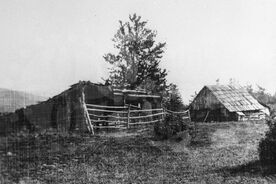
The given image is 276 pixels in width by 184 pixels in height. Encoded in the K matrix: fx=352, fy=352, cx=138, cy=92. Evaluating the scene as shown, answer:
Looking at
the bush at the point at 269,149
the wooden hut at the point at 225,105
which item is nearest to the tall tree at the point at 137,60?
the wooden hut at the point at 225,105

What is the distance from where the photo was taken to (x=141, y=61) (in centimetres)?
4131

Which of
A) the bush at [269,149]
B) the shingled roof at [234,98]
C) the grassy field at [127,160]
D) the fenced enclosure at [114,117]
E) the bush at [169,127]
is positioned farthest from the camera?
the shingled roof at [234,98]

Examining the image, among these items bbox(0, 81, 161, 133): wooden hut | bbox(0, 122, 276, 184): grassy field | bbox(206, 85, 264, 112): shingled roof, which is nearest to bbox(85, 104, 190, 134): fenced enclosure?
bbox(0, 81, 161, 133): wooden hut

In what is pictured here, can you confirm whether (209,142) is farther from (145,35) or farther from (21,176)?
(145,35)

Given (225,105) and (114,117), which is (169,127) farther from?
(225,105)

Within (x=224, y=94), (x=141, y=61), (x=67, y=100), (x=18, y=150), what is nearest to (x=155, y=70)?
(x=141, y=61)

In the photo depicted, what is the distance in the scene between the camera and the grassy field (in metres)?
8.66

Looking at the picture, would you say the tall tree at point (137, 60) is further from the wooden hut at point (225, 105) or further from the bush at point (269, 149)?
the bush at point (269, 149)

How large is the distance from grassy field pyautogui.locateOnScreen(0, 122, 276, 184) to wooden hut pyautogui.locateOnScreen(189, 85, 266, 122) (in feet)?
63.4

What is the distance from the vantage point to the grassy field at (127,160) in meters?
8.66

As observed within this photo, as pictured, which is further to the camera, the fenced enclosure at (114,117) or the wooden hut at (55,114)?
the wooden hut at (55,114)

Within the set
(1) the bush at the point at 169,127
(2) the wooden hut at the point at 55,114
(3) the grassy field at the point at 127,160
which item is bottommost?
(3) the grassy field at the point at 127,160

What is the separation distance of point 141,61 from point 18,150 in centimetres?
3134

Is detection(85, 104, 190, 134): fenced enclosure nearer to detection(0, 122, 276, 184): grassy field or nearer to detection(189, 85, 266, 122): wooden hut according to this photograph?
detection(0, 122, 276, 184): grassy field
